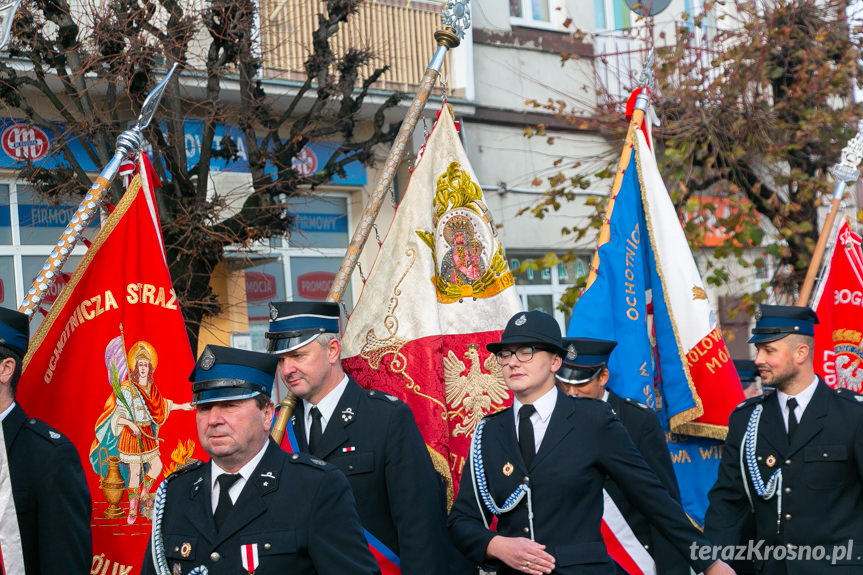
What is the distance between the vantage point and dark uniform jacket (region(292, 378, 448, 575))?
173 inches

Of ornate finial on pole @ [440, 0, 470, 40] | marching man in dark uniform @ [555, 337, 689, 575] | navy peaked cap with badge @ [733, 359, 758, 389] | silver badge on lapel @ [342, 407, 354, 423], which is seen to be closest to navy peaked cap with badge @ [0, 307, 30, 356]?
silver badge on lapel @ [342, 407, 354, 423]

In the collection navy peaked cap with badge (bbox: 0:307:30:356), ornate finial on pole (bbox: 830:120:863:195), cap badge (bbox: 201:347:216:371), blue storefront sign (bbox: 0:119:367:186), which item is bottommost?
cap badge (bbox: 201:347:216:371)

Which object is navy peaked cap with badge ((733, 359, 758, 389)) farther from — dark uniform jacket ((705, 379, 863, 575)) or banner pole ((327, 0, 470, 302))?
banner pole ((327, 0, 470, 302))

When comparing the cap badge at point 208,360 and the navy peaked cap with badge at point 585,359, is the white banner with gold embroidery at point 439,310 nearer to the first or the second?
the navy peaked cap with badge at point 585,359

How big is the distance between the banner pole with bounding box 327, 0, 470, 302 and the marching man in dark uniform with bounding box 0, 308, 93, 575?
1.58m

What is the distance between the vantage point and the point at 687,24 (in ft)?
50.6

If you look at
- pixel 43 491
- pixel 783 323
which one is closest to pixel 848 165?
pixel 783 323

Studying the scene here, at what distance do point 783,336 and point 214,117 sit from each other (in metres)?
3.80

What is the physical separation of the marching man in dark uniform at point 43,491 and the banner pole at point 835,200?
531 cm

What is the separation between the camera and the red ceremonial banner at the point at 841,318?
7.67m

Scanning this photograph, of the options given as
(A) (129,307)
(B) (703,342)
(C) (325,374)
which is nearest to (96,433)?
(A) (129,307)

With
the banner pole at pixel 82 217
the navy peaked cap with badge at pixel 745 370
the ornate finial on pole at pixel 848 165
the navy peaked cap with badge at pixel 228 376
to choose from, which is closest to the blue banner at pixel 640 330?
the ornate finial on pole at pixel 848 165

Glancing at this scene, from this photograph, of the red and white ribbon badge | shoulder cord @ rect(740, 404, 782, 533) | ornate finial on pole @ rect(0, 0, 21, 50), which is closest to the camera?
the red and white ribbon badge

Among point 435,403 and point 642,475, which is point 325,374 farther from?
point 642,475
